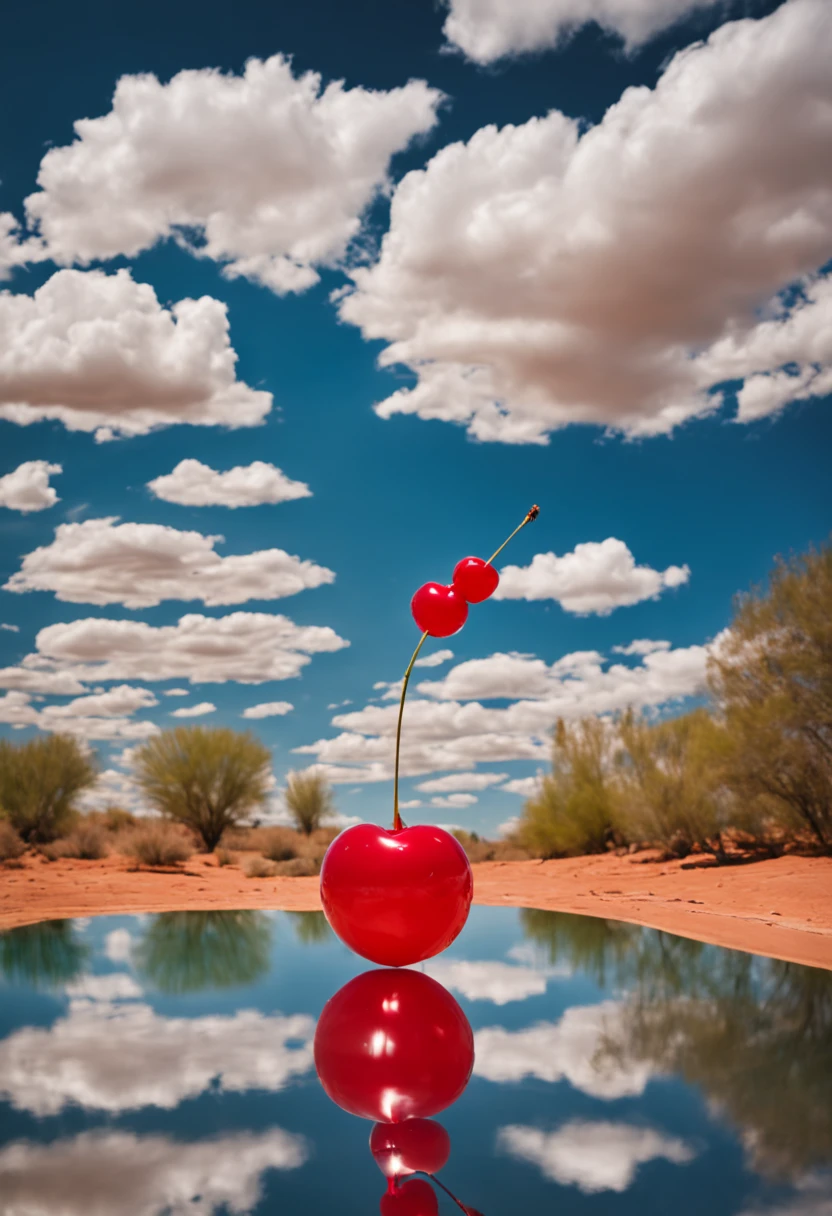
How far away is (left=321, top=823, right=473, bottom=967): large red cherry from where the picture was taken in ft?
12.3

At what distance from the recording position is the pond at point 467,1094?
2191mm

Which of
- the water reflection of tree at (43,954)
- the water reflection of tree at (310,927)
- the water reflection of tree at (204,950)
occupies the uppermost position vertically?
the water reflection of tree at (43,954)

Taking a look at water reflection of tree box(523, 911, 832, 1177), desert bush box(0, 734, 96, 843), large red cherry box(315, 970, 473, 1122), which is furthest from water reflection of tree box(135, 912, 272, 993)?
desert bush box(0, 734, 96, 843)

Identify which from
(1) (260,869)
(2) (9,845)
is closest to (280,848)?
(1) (260,869)

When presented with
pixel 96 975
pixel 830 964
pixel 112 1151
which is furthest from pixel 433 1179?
pixel 830 964

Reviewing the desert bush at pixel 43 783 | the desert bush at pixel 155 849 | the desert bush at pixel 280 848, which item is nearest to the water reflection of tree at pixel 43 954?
the desert bush at pixel 155 849

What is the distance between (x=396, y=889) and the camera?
3.73 m

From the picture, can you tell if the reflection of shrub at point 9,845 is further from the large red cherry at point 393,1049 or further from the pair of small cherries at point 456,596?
the pair of small cherries at point 456,596

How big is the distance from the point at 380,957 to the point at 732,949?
2.92 metres

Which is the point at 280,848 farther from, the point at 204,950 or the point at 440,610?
the point at 440,610

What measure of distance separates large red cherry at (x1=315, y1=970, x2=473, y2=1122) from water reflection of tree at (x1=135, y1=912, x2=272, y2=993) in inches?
39.9

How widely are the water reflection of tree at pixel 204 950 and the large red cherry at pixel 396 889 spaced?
1.17 metres

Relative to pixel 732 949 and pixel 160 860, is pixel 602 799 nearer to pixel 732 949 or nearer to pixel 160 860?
pixel 160 860

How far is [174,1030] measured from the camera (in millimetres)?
3676
